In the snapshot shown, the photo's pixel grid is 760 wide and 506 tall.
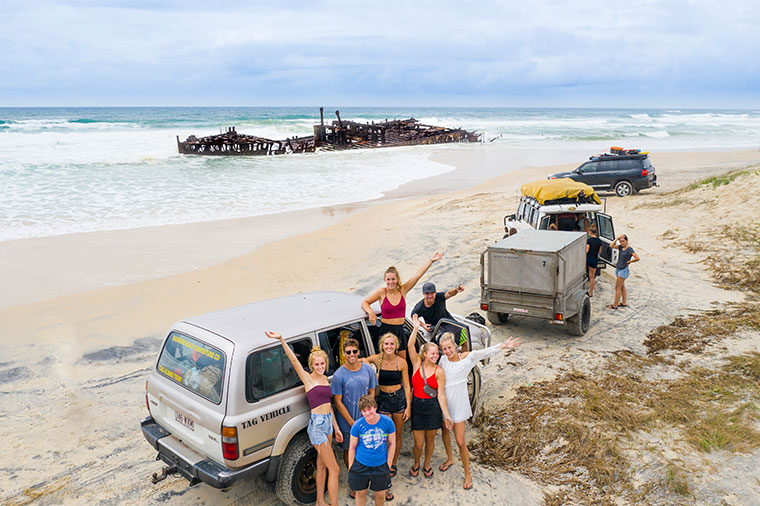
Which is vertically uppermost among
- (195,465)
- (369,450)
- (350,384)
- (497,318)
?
(350,384)

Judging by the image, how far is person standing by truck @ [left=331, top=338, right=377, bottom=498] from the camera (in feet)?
16.7

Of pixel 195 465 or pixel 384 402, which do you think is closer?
pixel 195 465

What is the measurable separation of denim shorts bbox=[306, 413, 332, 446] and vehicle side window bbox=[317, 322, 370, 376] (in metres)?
0.54

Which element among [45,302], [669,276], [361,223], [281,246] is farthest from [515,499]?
[361,223]

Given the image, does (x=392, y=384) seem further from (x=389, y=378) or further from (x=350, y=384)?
(x=350, y=384)

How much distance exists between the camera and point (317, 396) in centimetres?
495

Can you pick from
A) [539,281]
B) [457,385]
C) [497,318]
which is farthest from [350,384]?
[497,318]

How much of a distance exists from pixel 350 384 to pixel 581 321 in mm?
5419

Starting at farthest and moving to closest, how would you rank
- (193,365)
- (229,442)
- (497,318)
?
(497,318), (193,365), (229,442)

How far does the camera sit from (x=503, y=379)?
777cm

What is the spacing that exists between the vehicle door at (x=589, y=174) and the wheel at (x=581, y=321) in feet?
44.9

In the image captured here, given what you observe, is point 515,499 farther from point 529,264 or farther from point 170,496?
point 529,264

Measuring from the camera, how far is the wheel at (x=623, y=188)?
71.3 feet

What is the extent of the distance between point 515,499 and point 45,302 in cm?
1020
